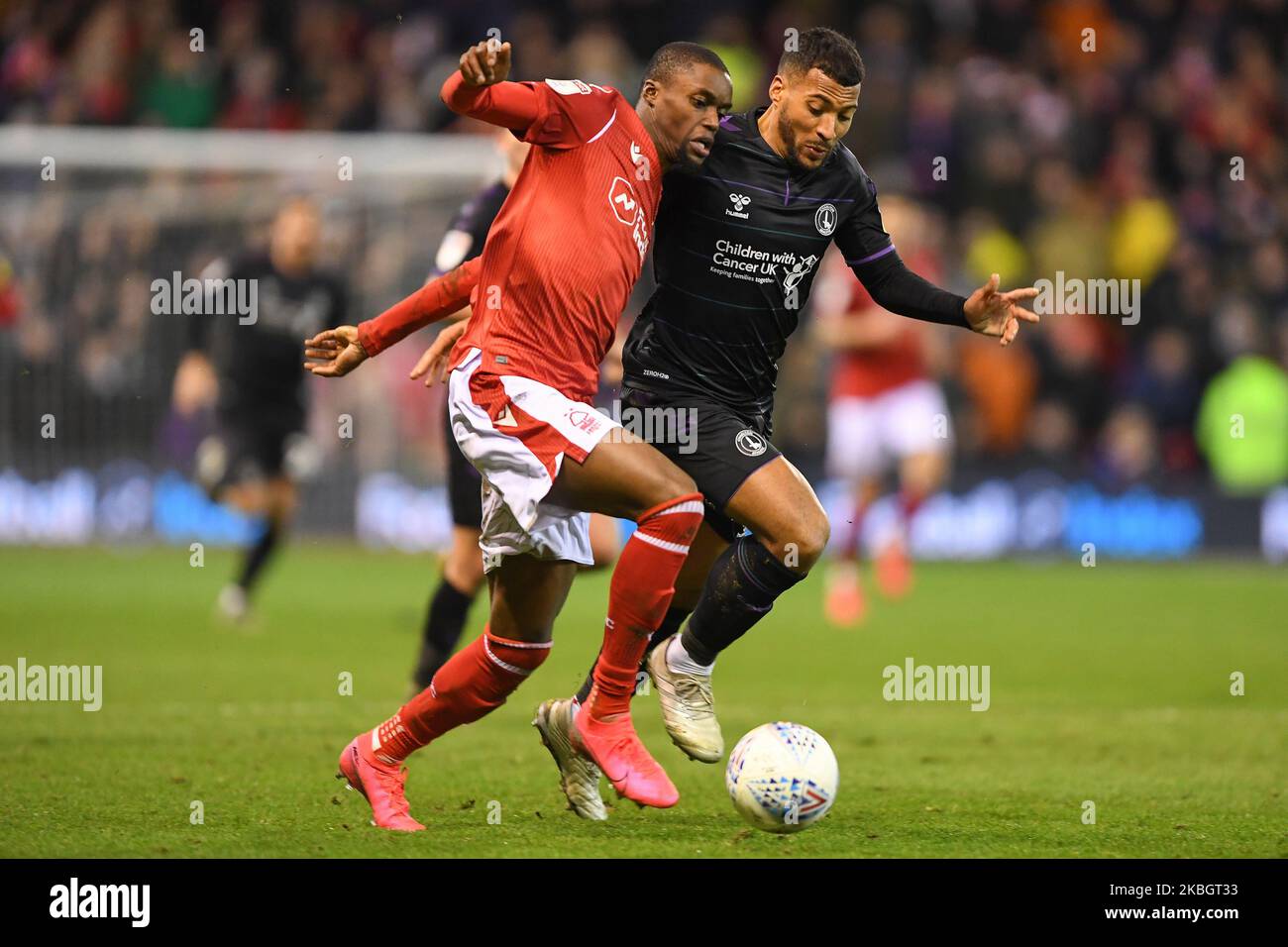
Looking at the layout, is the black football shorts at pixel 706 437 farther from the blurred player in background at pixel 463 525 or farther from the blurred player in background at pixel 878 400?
the blurred player in background at pixel 878 400

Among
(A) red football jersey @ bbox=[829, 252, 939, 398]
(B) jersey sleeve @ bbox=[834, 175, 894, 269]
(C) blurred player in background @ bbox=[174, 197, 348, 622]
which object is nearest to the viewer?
(B) jersey sleeve @ bbox=[834, 175, 894, 269]

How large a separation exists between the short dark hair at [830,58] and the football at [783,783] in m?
2.09

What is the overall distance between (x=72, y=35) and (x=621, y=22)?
5912 millimetres

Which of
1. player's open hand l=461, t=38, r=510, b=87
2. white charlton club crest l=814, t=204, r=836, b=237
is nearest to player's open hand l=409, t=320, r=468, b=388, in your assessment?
player's open hand l=461, t=38, r=510, b=87

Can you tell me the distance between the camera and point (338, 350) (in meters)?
5.62

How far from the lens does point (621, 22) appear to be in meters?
20.7

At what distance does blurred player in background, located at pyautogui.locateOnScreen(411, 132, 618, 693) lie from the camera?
750 centimetres

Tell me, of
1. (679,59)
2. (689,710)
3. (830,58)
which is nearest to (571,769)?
(689,710)

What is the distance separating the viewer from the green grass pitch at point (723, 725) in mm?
5488

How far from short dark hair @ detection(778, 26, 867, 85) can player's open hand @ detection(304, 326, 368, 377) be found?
168 centimetres

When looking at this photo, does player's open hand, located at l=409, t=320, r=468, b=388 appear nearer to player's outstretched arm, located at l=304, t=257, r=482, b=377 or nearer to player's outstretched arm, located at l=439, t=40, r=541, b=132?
player's outstretched arm, located at l=304, t=257, r=482, b=377

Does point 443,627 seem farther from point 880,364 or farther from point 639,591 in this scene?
point 880,364

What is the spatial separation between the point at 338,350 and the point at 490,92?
3.20ft

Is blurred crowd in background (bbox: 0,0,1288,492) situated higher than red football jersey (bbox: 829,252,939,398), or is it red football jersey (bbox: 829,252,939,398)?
blurred crowd in background (bbox: 0,0,1288,492)
